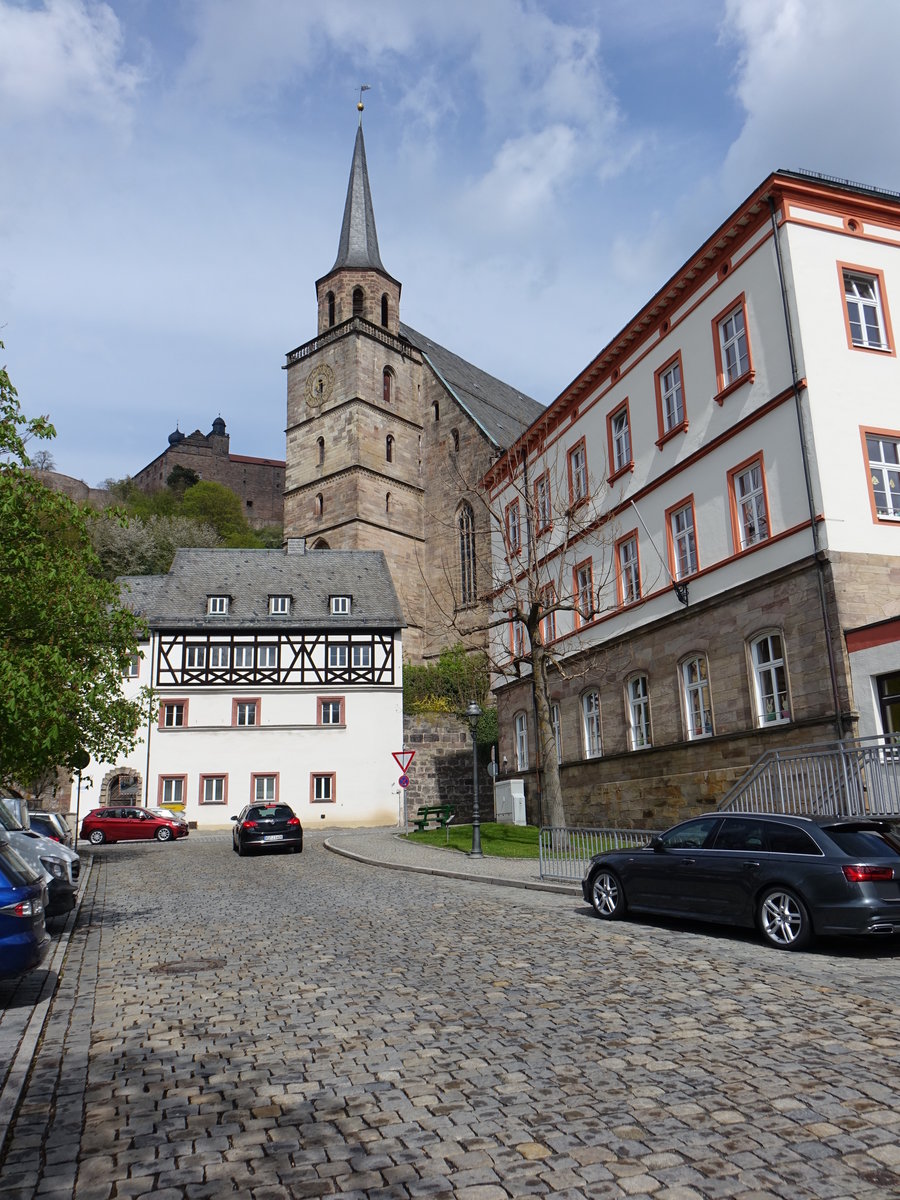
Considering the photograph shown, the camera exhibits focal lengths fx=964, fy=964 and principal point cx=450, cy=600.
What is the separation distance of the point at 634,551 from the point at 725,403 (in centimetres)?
543

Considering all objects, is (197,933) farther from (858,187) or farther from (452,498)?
(452,498)

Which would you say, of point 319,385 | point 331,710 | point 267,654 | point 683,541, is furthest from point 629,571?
point 319,385

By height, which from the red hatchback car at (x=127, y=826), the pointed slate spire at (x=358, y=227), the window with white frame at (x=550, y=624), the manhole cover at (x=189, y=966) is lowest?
the manhole cover at (x=189, y=966)

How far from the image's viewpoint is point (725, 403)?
70.7 feet

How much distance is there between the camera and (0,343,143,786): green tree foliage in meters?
11.9

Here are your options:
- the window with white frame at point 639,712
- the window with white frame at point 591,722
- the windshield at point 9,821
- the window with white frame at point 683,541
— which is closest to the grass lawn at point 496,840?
the window with white frame at point 591,722

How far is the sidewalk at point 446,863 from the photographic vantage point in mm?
16812

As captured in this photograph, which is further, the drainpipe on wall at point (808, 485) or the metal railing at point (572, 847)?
the drainpipe on wall at point (808, 485)

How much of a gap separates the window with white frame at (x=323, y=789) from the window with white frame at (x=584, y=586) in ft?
54.3

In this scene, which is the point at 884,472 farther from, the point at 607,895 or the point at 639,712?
the point at 607,895

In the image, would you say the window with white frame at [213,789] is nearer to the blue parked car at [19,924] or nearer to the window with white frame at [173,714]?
the window with white frame at [173,714]

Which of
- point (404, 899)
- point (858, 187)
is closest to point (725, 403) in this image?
point (858, 187)

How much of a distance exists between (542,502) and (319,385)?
109 feet

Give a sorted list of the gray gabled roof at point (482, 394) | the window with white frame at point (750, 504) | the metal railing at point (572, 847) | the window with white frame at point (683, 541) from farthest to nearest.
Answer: the gray gabled roof at point (482, 394) → the window with white frame at point (683, 541) → the window with white frame at point (750, 504) → the metal railing at point (572, 847)
